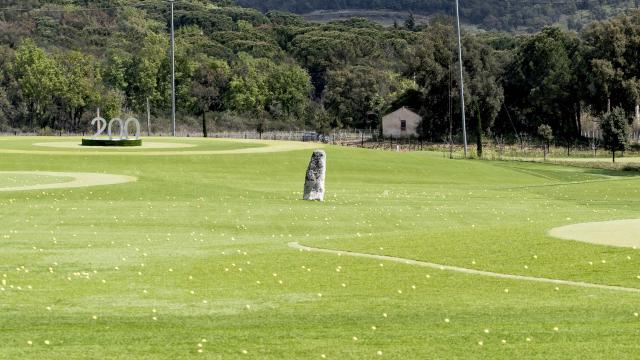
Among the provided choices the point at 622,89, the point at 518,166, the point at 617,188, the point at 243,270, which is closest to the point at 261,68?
the point at 622,89

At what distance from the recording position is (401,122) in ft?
509

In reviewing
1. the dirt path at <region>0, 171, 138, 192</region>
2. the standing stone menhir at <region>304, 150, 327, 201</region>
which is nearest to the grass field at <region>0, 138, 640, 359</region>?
the standing stone menhir at <region>304, 150, 327, 201</region>

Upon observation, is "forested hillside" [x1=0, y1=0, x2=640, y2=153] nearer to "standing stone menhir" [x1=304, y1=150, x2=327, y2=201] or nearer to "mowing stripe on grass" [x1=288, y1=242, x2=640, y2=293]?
"standing stone menhir" [x1=304, y1=150, x2=327, y2=201]

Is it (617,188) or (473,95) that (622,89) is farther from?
(617,188)

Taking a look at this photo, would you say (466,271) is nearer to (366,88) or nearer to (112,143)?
(112,143)

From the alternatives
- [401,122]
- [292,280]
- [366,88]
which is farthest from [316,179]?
[366,88]

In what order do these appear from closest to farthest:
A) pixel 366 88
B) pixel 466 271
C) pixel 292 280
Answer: pixel 292 280
pixel 466 271
pixel 366 88

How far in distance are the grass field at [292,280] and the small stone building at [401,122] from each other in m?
101

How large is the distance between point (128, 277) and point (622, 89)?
11482 cm

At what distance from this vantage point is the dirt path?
5381 cm

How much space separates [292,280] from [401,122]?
13111 centimetres

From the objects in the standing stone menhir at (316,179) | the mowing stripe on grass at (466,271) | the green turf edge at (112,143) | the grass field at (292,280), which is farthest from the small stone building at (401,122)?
the mowing stripe on grass at (466,271)

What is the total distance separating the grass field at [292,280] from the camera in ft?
59.6

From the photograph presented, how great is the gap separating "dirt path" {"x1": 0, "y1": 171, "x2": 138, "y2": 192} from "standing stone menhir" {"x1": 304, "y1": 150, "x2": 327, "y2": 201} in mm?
11193
